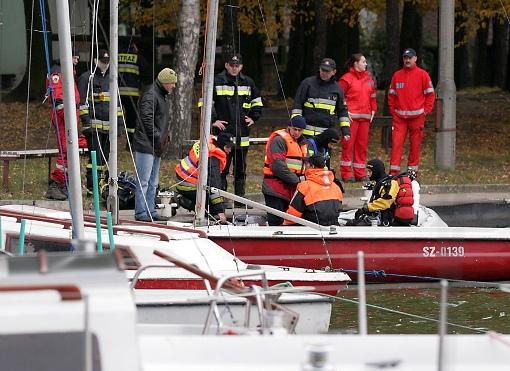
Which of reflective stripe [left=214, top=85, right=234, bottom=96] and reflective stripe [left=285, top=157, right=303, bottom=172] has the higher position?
reflective stripe [left=214, top=85, right=234, bottom=96]

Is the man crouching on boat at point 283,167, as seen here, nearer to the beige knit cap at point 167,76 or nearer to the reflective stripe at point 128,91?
the beige knit cap at point 167,76

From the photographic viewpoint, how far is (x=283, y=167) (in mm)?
14516

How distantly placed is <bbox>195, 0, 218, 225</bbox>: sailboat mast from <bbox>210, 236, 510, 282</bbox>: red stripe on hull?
2.64ft

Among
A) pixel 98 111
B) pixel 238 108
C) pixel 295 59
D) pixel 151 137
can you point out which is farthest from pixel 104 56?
pixel 295 59

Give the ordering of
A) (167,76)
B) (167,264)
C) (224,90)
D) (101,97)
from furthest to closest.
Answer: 1. (101,97)
2. (224,90)
3. (167,76)
4. (167,264)

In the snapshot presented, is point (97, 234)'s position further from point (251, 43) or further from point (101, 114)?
point (251, 43)

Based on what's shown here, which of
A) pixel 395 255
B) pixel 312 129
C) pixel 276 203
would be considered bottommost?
pixel 395 255

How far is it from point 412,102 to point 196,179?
5713 mm

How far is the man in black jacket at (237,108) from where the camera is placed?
16.6m

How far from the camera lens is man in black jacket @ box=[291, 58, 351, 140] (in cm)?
1741

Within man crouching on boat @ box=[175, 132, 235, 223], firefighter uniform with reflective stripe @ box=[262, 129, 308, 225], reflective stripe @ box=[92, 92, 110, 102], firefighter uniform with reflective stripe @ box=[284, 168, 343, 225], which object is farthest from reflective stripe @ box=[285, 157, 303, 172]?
reflective stripe @ box=[92, 92, 110, 102]

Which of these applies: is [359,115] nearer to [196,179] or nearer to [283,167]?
[283,167]

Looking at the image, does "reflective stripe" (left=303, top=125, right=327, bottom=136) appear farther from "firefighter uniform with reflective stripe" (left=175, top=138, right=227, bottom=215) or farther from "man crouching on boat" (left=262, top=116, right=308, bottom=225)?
"firefighter uniform with reflective stripe" (left=175, top=138, right=227, bottom=215)

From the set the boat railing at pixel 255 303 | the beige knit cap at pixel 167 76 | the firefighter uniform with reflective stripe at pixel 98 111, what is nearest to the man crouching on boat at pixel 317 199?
the beige knit cap at pixel 167 76
